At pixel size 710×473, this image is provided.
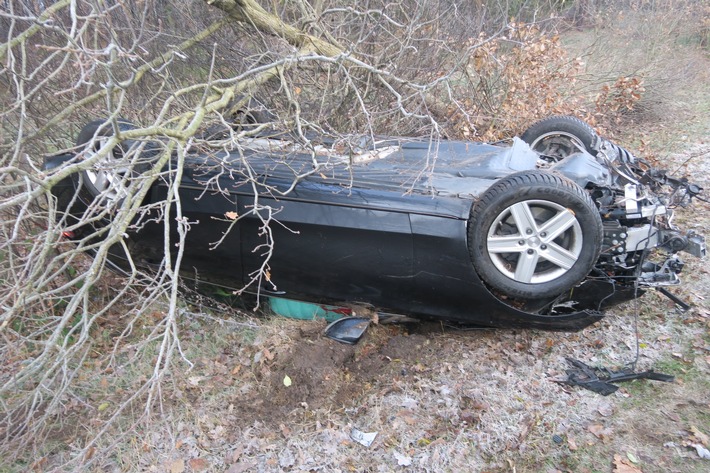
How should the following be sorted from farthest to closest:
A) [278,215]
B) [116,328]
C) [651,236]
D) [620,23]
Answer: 1. [620,23]
2. [116,328]
3. [278,215]
4. [651,236]

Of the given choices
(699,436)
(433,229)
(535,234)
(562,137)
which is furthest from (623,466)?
(562,137)

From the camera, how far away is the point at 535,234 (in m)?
3.07

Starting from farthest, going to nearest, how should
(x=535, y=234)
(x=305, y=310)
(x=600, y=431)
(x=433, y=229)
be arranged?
(x=305, y=310), (x=433, y=229), (x=535, y=234), (x=600, y=431)

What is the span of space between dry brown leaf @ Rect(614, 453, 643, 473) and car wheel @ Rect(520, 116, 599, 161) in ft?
8.05

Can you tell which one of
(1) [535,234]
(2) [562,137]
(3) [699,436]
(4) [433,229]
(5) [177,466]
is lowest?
(5) [177,466]

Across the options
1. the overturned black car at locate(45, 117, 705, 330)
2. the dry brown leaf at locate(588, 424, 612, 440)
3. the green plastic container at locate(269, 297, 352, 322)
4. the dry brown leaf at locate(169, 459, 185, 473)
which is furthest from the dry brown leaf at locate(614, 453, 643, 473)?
the dry brown leaf at locate(169, 459, 185, 473)

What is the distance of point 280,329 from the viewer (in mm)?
3961

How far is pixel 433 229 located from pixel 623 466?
5.58 ft

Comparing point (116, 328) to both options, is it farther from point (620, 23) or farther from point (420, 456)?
point (620, 23)

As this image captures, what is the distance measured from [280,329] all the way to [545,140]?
3055 millimetres

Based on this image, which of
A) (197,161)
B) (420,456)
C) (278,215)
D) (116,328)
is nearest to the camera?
(420,456)

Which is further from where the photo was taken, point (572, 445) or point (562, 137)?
point (562, 137)

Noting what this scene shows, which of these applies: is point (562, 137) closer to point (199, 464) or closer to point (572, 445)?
point (572, 445)

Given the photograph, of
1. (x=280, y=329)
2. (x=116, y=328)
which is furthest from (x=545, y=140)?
(x=116, y=328)
